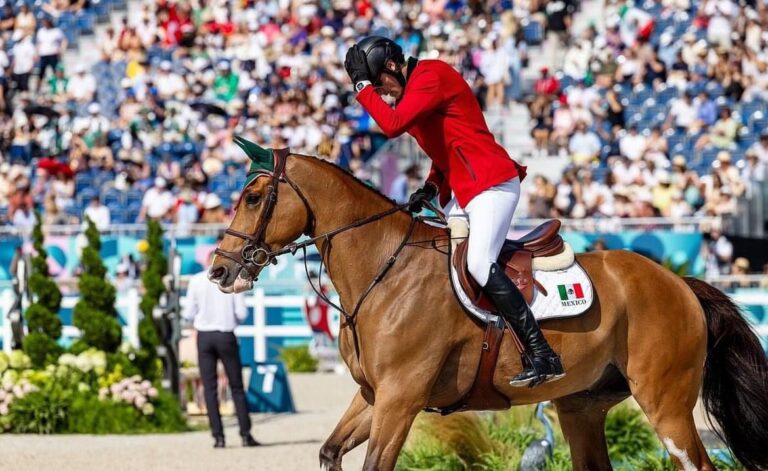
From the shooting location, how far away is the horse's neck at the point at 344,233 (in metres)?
7.00

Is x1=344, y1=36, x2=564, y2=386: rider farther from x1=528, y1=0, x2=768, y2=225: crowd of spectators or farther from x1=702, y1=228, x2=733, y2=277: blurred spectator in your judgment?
x1=528, y1=0, x2=768, y2=225: crowd of spectators

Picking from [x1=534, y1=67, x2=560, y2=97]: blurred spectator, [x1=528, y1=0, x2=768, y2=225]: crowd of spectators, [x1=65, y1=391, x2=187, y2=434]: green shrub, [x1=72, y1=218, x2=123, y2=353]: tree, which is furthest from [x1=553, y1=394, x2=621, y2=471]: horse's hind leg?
[x1=534, y1=67, x2=560, y2=97]: blurred spectator

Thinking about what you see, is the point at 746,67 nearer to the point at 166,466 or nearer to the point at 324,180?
the point at 166,466

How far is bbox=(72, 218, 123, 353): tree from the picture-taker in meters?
13.5

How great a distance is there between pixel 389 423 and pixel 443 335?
570 millimetres

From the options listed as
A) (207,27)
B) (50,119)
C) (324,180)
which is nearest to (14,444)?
(324,180)

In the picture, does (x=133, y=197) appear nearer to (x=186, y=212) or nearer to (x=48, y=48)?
(x=186, y=212)

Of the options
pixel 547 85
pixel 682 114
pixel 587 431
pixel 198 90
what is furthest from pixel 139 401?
pixel 198 90

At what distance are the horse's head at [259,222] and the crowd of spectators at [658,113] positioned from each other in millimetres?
12699

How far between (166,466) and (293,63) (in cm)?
1610

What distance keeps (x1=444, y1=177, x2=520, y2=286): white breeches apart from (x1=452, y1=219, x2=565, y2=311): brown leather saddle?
3.0 inches

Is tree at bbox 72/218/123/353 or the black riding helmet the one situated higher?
the black riding helmet

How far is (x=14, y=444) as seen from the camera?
11773 millimetres

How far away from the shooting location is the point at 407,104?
6.73 meters
